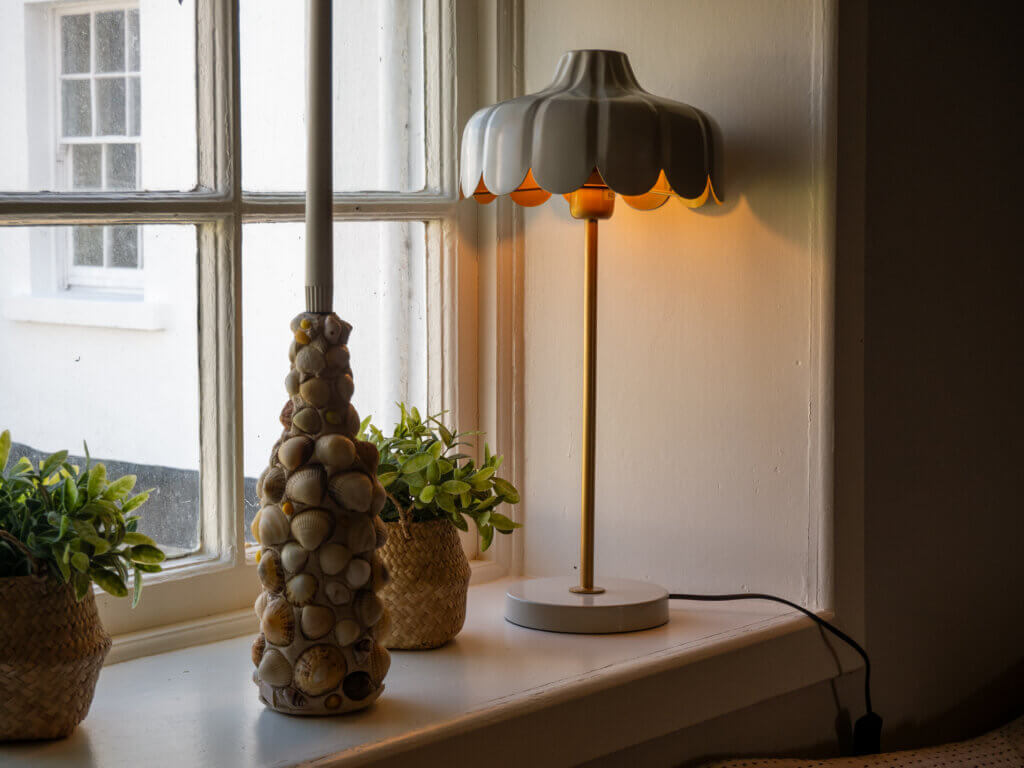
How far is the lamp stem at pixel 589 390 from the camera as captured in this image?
1.28 meters

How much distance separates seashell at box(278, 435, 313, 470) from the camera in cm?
96

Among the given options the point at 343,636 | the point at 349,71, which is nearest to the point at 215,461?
the point at 343,636

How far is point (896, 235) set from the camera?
1383mm

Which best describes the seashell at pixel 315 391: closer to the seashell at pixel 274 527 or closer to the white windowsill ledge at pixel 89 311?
the seashell at pixel 274 527

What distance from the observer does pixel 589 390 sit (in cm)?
129

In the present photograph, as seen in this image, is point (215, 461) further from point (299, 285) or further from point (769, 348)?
point (769, 348)

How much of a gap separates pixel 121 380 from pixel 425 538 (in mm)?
328

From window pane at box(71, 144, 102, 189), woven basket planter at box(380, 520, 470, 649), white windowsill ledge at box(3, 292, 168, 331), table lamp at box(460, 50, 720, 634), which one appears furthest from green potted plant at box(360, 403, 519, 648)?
window pane at box(71, 144, 102, 189)

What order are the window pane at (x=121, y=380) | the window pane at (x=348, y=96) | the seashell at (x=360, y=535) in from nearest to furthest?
the seashell at (x=360, y=535), the window pane at (x=121, y=380), the window pane at (x=348, y=96)

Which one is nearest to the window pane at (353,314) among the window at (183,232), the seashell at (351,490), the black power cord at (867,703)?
the window at (183,232)

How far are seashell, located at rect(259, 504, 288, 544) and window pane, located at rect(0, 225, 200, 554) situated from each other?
0.84 feet

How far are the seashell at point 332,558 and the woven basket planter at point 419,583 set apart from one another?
0.20m

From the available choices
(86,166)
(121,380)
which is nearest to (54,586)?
(121,380)

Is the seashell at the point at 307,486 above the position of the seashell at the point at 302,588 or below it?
above
